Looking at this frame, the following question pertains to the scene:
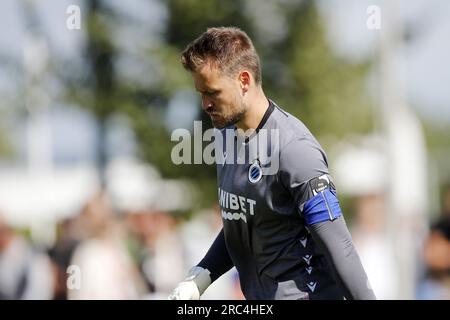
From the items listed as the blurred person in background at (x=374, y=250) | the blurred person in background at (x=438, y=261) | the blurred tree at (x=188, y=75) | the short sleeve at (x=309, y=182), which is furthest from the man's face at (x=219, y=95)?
the blurred tree at (x=188, y=75)

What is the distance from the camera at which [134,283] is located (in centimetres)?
1160

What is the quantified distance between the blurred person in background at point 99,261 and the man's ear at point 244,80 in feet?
16.5

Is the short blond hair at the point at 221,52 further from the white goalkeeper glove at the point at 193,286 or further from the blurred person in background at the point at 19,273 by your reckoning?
the blurred person in background at the point at 19,273

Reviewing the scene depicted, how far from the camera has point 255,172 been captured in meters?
4.91

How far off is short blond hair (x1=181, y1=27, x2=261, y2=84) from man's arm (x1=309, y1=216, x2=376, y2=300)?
Result: 976mm

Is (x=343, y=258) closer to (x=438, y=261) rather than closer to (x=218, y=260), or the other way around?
(x=218, y=260)

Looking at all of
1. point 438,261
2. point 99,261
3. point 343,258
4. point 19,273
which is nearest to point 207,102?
point 343,258

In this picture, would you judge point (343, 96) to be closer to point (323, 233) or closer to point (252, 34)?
point (252, 34)

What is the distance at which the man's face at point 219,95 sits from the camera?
16.3 ft

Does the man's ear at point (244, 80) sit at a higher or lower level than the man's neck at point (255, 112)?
higher

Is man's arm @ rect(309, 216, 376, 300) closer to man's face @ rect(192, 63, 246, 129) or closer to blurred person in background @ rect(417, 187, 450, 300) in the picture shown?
man's face @ rect(192, 63, 246, 129)

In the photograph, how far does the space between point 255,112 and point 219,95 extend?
0.22m

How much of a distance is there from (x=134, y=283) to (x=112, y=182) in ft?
31.5
